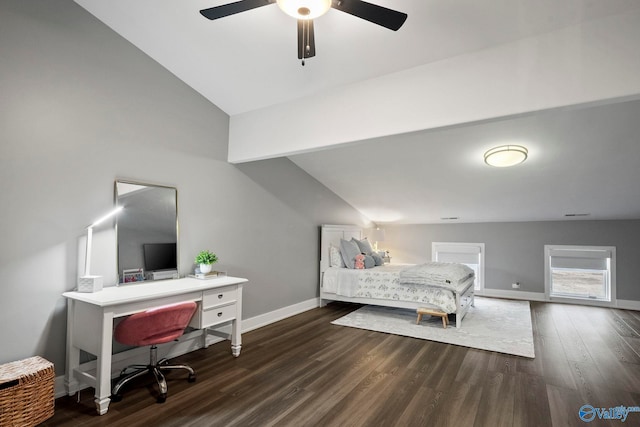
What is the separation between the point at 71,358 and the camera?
2.55 meters

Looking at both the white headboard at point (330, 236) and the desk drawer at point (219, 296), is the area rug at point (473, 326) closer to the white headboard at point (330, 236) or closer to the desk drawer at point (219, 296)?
the white headboard at point (330, 236)

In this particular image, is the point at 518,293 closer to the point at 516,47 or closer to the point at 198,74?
the point at 516,47

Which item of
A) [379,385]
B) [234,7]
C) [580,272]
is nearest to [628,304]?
[580,272]

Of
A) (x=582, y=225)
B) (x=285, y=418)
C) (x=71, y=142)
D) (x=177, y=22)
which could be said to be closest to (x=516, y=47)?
(x=177, y=22)

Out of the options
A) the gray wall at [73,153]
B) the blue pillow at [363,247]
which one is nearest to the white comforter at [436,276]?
the blue pillow at [363,247]

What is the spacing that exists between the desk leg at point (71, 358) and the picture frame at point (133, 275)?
45 cm

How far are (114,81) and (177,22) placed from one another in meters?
0.76

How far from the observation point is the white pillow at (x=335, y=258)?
549cm

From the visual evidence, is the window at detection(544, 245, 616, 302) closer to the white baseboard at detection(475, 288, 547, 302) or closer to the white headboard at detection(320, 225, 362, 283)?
the white baseboard at detection(475, 288, 547, 302)

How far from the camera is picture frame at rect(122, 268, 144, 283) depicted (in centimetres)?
297

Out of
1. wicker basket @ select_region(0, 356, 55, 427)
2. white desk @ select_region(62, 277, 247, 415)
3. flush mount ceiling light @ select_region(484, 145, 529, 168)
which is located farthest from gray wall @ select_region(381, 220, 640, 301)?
wicker basket @ select_region(0, 356, 55, 427)

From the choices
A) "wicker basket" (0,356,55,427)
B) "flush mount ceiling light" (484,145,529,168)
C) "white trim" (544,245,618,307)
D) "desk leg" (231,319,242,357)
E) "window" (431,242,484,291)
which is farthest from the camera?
"window" (431,242,484,291)

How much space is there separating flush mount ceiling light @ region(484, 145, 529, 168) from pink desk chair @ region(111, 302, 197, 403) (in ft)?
11.9

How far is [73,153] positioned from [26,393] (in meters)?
1.67
